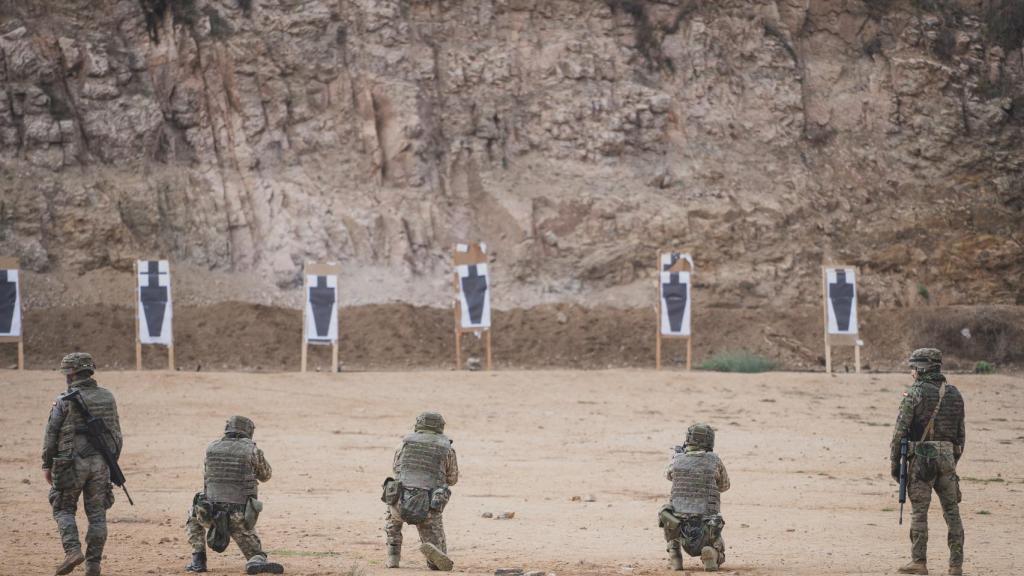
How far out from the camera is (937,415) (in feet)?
37.2

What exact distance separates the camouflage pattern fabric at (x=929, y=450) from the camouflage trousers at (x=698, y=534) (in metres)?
1.62

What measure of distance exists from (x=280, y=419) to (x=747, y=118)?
20765 mm

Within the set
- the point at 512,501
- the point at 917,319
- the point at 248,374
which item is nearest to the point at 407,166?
the point at 248,374

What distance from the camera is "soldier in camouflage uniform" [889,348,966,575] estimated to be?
11.2 m

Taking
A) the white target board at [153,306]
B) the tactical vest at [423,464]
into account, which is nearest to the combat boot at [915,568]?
the tactical vest at [423,464]

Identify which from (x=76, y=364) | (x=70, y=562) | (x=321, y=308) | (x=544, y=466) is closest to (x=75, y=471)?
(x=70, y=562)

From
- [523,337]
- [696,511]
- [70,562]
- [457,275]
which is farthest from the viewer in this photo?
[523,337]

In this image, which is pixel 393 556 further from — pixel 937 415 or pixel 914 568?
pixel 937 415

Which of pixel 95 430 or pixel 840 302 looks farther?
pixel 840 302

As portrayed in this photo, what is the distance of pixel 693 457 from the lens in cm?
1130

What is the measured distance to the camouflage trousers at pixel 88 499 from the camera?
425 inches

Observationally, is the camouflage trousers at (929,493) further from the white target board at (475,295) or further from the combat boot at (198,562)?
the white target board at (475,295)

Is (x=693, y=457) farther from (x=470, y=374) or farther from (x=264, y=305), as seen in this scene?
(x=264, y=305)

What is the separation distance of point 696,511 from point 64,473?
5394mm
